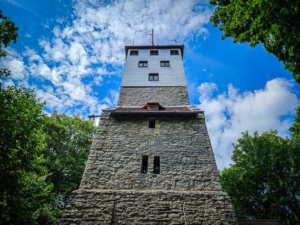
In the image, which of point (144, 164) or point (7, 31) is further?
point (144, 164)

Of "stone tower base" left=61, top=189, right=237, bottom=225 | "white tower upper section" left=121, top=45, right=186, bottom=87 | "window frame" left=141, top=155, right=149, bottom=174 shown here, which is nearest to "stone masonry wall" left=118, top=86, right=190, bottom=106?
"white tower upper section" left=121, top=45, right=186, bottom=87

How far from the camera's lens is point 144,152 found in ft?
26.6

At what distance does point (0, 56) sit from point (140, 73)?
31.8 ft

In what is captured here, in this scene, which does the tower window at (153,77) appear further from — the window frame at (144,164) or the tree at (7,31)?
the tree at (7,31)

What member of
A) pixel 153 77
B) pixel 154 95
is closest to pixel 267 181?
pixel 154 95

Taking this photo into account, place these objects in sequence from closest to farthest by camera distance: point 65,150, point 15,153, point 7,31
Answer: point 7,31 < point 15,153 < point 65,150

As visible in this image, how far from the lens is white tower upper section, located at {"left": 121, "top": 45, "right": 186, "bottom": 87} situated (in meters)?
13.2

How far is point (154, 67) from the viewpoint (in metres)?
14.3

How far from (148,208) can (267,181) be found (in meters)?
12.0

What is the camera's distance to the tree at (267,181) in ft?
42.8

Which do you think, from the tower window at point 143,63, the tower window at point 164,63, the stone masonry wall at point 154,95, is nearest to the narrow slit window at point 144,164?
the stone masonry wall at point 154,95

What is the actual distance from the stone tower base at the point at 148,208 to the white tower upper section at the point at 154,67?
8069 millimetres

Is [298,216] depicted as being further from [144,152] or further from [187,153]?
[144,152]

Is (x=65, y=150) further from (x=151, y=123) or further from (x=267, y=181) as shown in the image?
(x=267, y=181)
